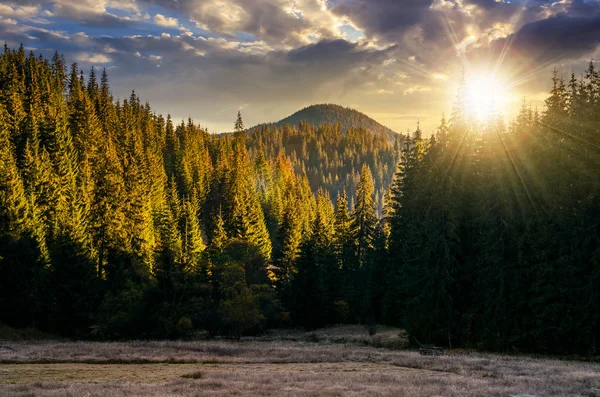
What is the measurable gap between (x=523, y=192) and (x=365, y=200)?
33938mm

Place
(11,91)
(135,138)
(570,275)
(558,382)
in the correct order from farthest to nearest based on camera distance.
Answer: (135,138), (11,91), (570,275), (558,382)

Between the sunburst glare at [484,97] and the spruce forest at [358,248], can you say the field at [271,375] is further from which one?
the sunburst glare at [484,97]

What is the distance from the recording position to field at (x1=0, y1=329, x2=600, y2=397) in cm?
1650

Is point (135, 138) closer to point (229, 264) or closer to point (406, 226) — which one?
point (229, 264)

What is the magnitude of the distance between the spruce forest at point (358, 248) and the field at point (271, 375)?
34.8 feet

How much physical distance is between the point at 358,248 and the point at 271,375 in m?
50.9

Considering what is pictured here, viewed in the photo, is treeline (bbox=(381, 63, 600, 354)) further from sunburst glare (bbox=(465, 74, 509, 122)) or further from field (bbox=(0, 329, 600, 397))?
field (bbox=(0, 329, 600, 397))

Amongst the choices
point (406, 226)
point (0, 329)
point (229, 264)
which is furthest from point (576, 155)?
point (0, 329)

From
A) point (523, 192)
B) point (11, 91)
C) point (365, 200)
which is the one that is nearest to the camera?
point (523, 192)

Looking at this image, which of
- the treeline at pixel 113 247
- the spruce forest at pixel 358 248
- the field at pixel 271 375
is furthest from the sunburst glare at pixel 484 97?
the treeline at pixel 113 247

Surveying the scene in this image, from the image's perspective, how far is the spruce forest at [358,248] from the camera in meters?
34.5

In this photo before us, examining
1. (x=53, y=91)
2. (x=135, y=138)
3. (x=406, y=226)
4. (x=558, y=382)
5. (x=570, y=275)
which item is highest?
(x=53, y=91)

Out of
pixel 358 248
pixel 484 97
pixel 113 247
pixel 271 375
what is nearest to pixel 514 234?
pixel 484 97

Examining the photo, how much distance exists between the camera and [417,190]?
151 ft
